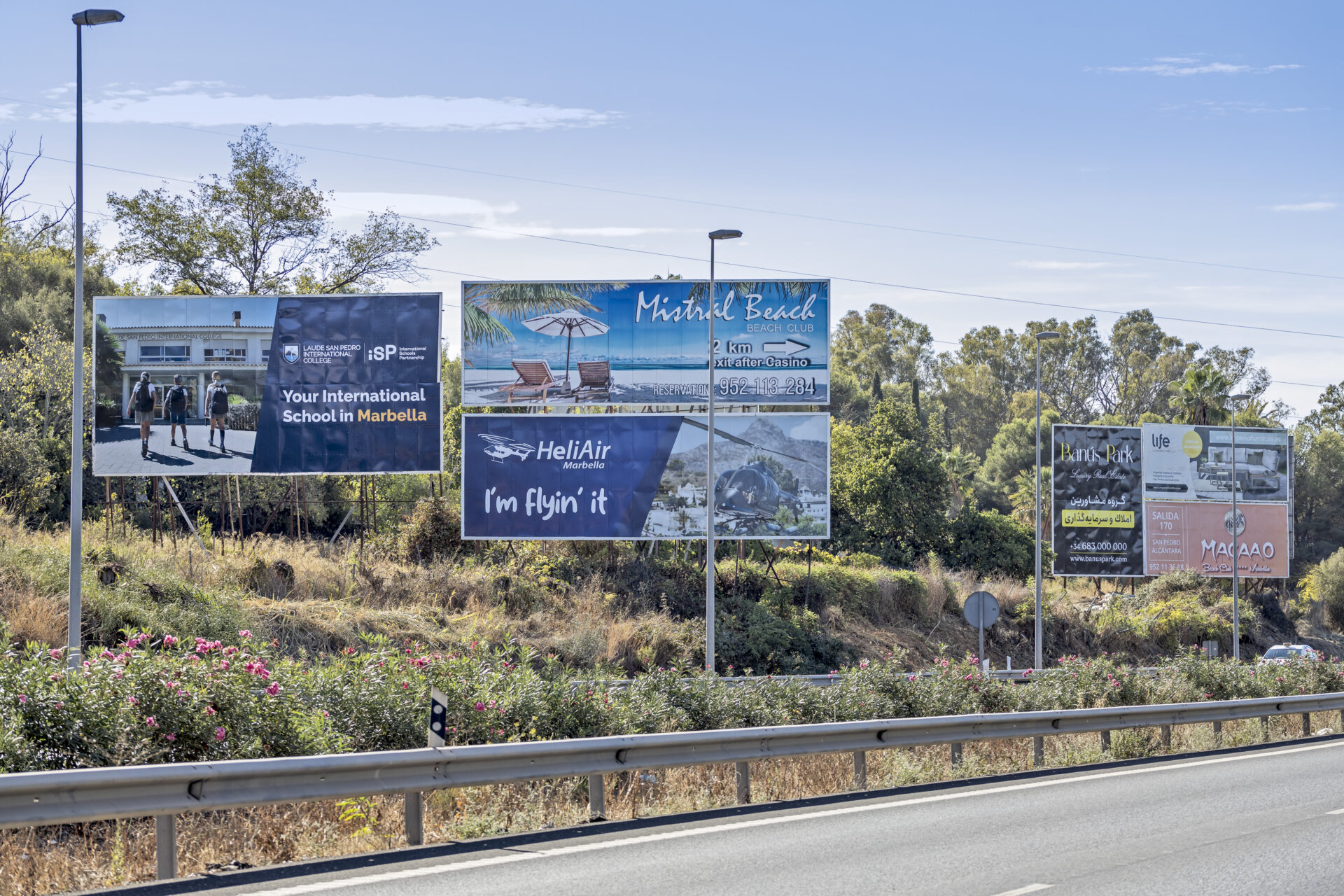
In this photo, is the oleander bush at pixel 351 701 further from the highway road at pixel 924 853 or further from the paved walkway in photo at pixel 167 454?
the paved walkway in photo at pixel 167 454

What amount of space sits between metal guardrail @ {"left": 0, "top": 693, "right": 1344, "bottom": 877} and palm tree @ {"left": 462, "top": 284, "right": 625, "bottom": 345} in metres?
22.3

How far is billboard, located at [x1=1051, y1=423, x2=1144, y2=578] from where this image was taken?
4778cm

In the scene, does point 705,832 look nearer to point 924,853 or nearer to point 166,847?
point 924,853

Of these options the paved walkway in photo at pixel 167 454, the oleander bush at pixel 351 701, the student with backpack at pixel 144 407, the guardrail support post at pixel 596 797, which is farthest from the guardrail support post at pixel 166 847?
the student with backpack at pixel 144 407

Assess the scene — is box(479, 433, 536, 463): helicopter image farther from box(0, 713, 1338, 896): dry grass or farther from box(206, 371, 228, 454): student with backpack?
box(0, 713, 1338, 896): dry grass

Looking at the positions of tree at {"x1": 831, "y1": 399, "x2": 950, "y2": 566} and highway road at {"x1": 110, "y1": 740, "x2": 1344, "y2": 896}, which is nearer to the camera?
highway road at {"x1": 110, "y1": 740, "x2": 1344, "y2": 896}

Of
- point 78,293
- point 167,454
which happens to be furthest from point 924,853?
point 167,454

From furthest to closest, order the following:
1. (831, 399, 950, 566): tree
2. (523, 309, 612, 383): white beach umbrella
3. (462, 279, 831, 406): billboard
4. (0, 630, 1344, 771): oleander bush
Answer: (831, 399, 950, 566): tree → (523, 309, 612, 383): white beach umbrella → (462, 279, 831, 406): billboard → (0, 630, 1344, 771): oleander bush

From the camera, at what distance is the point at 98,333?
109 ft

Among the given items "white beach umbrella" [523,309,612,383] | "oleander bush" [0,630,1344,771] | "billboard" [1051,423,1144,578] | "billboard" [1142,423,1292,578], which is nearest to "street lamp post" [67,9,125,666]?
"oleander bush" [0,630,1344,771]

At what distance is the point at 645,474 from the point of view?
112 ft

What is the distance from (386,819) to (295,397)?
82.4 ft

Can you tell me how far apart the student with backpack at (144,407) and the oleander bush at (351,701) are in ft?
73.3

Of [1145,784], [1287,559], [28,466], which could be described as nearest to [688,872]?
[1145,784]
